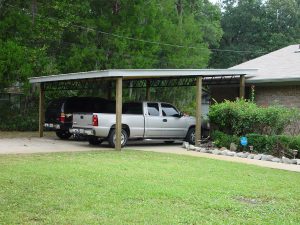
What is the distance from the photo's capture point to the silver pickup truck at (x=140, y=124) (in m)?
16.9

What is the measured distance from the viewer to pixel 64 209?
6977 mm

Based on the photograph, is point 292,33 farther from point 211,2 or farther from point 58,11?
point 58,11

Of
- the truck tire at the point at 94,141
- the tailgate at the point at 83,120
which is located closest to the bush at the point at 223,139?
the truck tire at the point at 94,141

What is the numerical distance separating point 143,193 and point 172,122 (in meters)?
10.7

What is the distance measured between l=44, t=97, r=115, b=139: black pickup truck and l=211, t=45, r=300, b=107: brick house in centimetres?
588

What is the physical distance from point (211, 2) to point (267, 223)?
4177 cm

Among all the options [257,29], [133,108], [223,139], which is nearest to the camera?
[223,139]

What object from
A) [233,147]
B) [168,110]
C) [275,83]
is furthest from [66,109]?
[275,83]

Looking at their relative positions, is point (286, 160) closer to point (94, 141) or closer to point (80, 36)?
point (94, 141)

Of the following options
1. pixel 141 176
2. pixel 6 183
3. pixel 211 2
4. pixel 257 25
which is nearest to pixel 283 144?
pixel 141 176

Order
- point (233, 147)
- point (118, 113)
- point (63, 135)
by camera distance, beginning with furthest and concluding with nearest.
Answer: point (63, 135) → point (233, 147) → point (118, 113)

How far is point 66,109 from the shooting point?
800 inches

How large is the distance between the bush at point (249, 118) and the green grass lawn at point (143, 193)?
386 centimetres

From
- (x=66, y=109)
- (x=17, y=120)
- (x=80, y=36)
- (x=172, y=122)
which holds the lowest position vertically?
(x=17, y=120)
